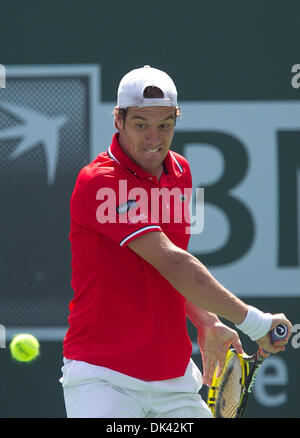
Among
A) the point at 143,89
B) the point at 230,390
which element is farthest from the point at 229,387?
the point at 143,89

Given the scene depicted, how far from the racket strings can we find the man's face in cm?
83

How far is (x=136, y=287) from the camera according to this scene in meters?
2.93

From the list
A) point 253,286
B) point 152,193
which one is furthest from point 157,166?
point 253,286

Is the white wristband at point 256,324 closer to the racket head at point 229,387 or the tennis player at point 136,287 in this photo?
the tennis player at point 136,287

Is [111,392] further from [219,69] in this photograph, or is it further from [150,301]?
[219,69]

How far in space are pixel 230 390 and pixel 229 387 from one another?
12 mm

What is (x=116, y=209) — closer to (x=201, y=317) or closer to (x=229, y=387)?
(x=201, y=317)

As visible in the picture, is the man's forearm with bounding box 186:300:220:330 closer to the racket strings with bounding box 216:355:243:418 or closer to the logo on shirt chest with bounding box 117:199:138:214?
the racket strings with bounding box 216:355:243:418

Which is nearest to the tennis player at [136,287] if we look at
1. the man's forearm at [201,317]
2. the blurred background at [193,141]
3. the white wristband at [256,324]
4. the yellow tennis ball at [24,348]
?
the white wristband at [256,324]

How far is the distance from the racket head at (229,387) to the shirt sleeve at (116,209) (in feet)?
2.28

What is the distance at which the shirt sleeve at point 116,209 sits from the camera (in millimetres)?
2867

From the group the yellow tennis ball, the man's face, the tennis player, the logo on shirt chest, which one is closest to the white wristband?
the tennis player

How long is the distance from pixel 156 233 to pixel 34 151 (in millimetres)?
2084

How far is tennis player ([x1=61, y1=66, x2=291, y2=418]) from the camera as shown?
284 centimetres
